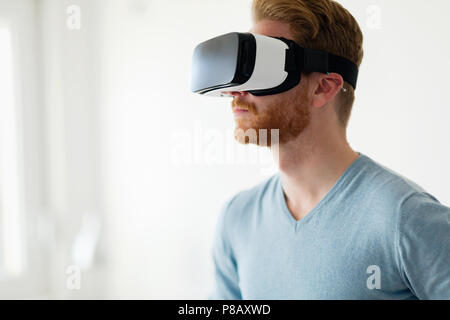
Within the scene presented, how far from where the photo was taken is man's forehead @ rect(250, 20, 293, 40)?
76 centimetres

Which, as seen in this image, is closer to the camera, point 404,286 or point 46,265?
point 404,286

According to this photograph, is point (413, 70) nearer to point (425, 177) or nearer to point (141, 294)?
point (425, 177)

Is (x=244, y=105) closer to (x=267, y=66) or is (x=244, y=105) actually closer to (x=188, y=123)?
(x=267, y=66)

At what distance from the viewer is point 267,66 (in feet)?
2.23

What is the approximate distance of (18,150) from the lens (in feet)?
4.80

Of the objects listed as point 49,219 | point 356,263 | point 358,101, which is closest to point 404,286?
point 356,263

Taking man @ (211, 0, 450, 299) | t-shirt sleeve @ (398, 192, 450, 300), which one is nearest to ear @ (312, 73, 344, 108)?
man @ (211, 0, 450, 299)

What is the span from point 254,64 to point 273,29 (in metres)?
0.15

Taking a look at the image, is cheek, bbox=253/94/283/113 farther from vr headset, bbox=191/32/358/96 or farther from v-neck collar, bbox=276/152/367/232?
v-neck collar, bbox=276/152/367/232

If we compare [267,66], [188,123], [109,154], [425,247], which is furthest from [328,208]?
[109,154]

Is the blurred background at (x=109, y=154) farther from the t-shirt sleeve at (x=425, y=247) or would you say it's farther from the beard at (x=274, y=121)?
the t-shirt sleeve at (x=425, y=247)

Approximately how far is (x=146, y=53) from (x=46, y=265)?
2.90ft

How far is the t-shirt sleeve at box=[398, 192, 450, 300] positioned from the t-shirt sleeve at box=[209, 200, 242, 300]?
41 centimetres

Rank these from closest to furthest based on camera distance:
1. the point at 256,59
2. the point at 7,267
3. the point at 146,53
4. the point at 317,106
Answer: the point at 256,59 → the point at 317,106 → the point at 146,53 → the point at 7,267
